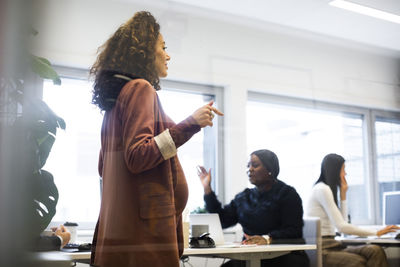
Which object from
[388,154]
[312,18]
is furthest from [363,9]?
[388,154]

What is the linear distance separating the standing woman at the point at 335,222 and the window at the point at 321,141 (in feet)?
0.11

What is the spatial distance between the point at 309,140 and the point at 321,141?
60mm

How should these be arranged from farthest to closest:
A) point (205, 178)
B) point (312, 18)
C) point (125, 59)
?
1. point (312, 18)
2. point (205, 178)
3. point (125, 59)

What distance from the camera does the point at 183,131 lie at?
1.29 meters

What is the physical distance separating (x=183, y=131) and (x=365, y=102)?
1213 millimetres

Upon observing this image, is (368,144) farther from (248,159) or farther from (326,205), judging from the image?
(248,159)

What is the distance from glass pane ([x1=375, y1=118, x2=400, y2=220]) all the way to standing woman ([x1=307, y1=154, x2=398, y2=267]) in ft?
0.68

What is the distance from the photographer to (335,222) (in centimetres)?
214

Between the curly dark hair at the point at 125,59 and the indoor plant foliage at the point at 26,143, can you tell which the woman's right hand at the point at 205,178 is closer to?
the curly dark hair at the point at 125,59

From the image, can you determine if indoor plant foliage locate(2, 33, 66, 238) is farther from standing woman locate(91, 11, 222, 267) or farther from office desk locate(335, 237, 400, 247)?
office desk locate(335, 237, 400, 247)

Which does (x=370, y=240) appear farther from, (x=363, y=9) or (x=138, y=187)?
(x=138, y=187)

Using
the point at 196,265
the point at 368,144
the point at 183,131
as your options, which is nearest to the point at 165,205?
the point at 183,131

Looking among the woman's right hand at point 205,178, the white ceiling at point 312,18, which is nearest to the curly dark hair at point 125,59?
the white ceiling at point 312,18

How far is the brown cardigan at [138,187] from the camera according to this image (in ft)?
4.17
